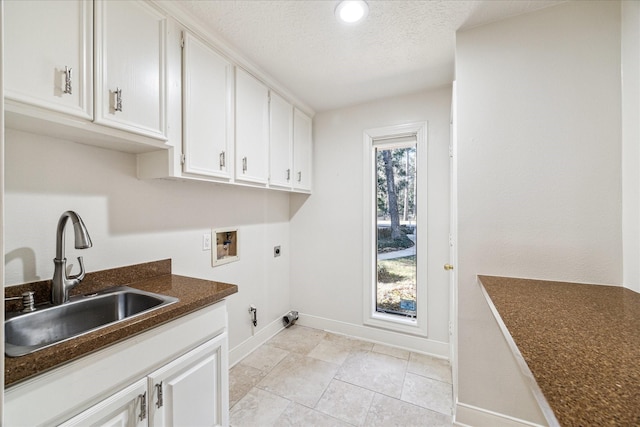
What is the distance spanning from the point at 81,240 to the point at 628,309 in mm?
2245

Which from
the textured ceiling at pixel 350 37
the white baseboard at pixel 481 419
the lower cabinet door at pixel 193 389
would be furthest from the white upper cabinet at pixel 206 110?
the white baseboard at pixel 481 419

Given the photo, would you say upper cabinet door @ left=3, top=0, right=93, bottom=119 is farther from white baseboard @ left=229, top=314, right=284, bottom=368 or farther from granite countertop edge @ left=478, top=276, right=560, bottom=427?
white baseboard @ left=229, top=314, right=284, bottom=368

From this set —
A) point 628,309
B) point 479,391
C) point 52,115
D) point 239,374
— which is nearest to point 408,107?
point 628,309

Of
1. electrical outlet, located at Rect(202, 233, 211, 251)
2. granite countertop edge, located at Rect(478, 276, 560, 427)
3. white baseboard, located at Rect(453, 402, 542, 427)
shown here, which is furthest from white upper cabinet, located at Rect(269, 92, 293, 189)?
white baseboard, located at Rect(453, 402, 542, 427)

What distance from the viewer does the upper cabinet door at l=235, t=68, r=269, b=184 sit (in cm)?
185

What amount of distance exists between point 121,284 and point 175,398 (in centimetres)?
72

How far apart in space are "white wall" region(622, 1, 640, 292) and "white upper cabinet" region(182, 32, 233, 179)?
2149mm

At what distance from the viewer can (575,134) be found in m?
1.35

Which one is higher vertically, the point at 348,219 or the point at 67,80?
the point at 67,80

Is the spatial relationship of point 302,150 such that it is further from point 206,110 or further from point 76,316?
point 76,316

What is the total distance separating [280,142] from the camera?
91.7 inches

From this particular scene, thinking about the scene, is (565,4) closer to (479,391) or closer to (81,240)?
(479,391)

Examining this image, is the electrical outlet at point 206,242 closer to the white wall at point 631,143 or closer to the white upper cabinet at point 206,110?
the white upper cabinet at point 206,110

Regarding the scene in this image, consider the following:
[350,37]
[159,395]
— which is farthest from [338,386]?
[350,37]
